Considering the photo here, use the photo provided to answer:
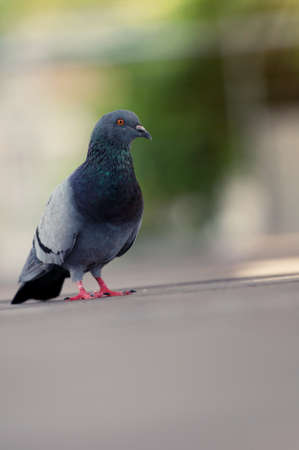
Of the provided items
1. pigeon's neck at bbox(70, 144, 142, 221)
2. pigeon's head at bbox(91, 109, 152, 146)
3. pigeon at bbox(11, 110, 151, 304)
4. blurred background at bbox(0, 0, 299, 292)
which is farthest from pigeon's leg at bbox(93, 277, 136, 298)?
blurred background at bbox(0, 0, 299, 292)

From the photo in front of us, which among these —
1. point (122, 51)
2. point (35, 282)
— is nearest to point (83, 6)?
point (122, 51)

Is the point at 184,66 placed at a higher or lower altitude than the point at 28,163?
higher

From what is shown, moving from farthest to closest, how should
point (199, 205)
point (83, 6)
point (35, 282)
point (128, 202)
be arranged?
point (83, 6), point (199, 205), point (35, 282), point (128, 202)

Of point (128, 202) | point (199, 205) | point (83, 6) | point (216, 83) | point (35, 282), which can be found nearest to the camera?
point (128, 202)

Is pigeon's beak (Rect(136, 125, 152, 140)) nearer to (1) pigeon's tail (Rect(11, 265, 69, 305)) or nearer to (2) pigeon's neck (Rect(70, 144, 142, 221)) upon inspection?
(2) pigeon's neck (Rect(70, 144, 142, 221))

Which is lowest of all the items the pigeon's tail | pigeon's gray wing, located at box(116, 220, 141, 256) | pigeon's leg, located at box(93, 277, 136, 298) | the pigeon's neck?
pigeon's leg, located at box(93, 277, 136, 298)

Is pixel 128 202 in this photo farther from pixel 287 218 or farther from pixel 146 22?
pixel 287 218

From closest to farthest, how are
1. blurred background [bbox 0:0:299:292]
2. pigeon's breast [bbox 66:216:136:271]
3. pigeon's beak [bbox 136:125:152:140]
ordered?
pigeon's beak [bbox 136:125:152:140], pigeon's breast [bbox 66:216:136:271], blurred background [bbox 0:0:299:292]

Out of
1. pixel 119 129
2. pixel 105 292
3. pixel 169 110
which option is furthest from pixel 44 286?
Answer: pixel 169 110

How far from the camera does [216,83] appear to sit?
10.6m

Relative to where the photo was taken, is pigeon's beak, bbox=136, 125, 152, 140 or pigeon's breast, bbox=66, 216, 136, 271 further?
pigeon's breast, bbox=66, 216, 136, 271

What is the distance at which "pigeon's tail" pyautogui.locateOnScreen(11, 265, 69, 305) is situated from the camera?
3.11 meters

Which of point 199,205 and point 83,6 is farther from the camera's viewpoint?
point 83,6

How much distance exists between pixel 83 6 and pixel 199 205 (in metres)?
3.82
